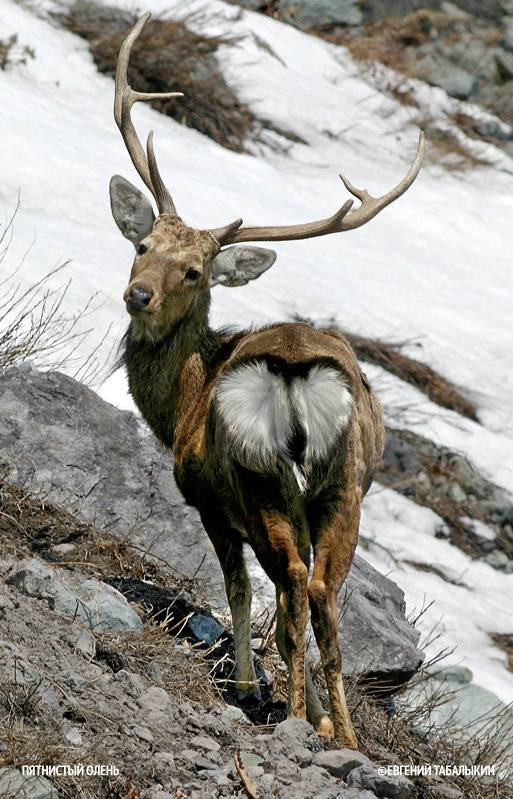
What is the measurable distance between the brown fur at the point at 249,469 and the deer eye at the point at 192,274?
0.8 inches

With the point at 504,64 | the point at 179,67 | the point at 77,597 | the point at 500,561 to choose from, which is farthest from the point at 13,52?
the point at 77,597

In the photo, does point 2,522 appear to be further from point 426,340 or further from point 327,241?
point 327,241

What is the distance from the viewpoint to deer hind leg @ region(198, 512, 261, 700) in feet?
19.8

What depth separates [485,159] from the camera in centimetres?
1781

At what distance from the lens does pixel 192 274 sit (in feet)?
21.9

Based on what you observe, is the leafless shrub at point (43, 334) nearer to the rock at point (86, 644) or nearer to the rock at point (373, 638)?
the rock at point (373, 638)

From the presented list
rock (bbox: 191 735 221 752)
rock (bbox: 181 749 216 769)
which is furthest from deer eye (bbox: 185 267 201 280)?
rock (bbox: 181 749 216 769)

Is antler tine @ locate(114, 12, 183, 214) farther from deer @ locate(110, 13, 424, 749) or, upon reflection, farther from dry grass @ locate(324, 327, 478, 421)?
dry grass @ locate(324, 327, 478, 421)

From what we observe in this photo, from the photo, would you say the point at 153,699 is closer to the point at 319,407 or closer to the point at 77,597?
the point at 77,597

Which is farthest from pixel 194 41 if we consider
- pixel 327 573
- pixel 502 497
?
pixel 327 573

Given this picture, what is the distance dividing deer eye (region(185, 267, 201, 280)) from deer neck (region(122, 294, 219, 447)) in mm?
158

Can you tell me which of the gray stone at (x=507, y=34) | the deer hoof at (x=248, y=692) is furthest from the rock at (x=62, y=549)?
the gray stone at (x=507, y=34)

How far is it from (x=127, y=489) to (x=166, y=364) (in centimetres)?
98

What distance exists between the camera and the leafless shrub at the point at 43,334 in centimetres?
830
